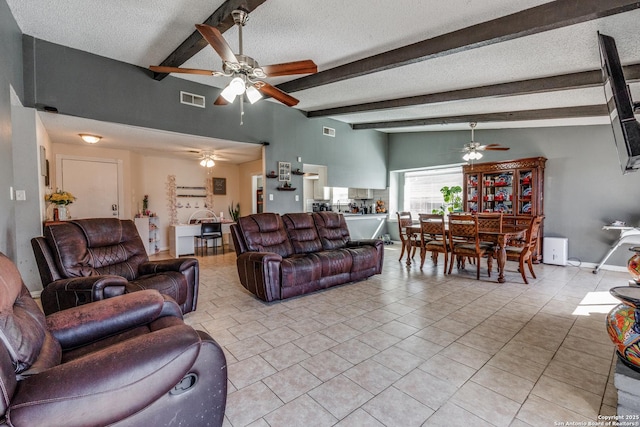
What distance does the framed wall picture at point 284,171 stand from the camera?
20.2 ft

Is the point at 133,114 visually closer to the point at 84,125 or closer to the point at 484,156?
the point at 84,125

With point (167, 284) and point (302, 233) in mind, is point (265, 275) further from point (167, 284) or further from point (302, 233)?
point (302, 233)

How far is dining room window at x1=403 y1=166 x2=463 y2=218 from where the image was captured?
7594mm

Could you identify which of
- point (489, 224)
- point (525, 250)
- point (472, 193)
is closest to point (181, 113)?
point (489, 224)

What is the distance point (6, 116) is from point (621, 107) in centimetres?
540

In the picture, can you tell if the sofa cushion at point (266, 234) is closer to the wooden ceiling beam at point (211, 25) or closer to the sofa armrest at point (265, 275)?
the sofa armrest at point (265, 275)

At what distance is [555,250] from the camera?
558 cm

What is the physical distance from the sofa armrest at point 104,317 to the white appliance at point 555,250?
662 cm

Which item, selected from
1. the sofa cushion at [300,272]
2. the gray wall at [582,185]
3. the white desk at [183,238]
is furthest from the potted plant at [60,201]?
the gray wall at [582,185]

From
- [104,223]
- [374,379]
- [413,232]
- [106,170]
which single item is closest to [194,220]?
[106,170]

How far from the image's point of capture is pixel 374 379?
2014mm

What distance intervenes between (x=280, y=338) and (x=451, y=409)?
1.45 metres

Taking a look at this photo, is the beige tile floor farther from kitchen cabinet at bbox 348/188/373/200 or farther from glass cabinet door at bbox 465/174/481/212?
kitchen cabinet at bbox 348/188/373/200

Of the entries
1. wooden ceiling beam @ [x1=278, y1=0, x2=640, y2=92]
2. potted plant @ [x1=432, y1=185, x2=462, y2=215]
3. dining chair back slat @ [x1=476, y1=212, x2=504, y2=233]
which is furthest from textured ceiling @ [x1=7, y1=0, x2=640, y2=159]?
potted plant @ [x1=432, y1=185, x2=462, y2=215]
